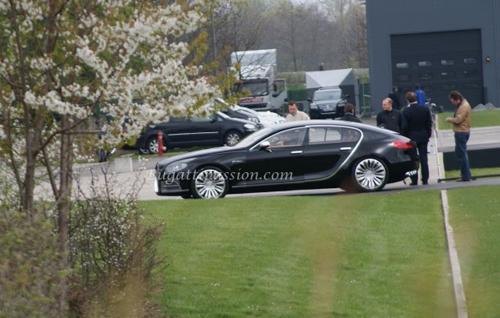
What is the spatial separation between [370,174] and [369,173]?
0.03 meters

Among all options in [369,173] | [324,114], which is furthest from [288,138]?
[324,114]

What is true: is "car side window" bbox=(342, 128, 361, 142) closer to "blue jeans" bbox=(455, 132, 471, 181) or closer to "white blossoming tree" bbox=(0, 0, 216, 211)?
"blue jeans" bbox=(455, 132, 471, 181)

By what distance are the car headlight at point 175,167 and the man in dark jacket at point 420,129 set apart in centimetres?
426

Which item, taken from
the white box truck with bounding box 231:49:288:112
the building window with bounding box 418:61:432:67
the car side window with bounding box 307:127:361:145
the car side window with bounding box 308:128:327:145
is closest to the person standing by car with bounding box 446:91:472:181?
the car side window with bounding box 307:127:361:145

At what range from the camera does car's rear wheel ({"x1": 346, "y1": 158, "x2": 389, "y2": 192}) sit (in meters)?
20.6

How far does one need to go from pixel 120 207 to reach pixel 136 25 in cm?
249

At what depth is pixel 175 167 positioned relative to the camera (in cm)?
2019

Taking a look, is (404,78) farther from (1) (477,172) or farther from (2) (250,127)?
(1) (477,172)

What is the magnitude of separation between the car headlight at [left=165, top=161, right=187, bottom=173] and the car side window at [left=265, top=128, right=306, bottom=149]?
1.55m

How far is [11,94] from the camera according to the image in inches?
338

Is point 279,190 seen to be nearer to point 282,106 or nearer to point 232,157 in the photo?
point 232,157

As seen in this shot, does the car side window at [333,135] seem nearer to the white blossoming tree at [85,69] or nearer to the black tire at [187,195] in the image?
the black tire at [187,195]

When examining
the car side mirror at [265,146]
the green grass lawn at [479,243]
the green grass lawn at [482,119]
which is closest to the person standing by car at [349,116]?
the car side mirror at [265,146]

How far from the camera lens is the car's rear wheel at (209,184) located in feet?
65.8
